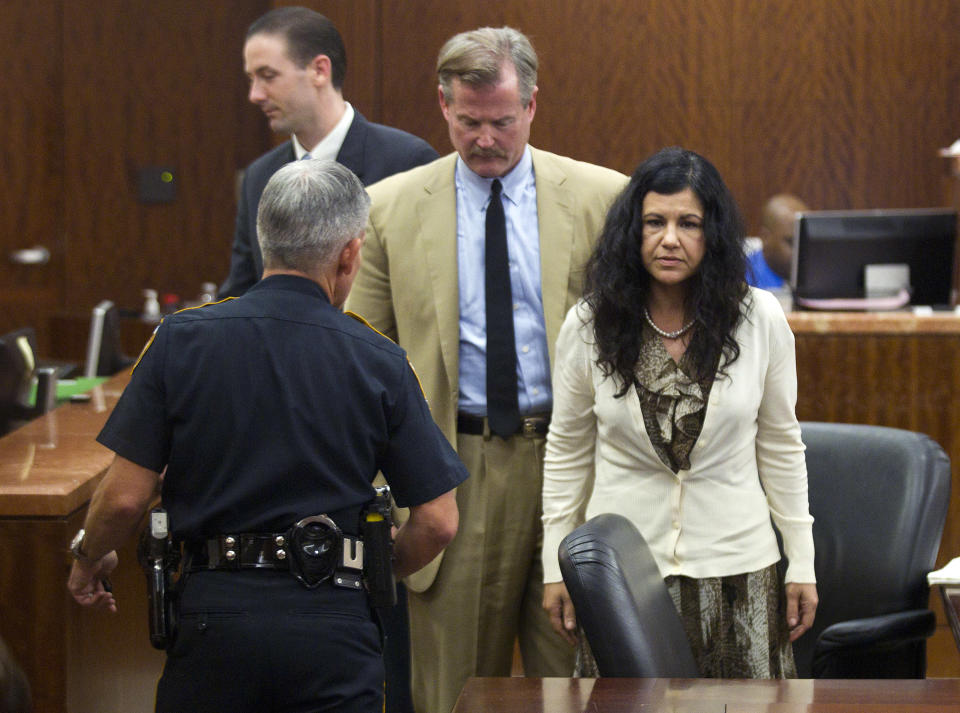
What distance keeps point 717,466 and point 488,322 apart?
572mm

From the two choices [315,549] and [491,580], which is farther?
[491,580]

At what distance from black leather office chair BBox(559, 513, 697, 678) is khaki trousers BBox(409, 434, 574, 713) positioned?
1.84 ft

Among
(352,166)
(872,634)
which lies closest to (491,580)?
(872,634)

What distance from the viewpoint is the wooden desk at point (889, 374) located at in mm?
3512

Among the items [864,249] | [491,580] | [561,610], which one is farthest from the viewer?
[864,249]

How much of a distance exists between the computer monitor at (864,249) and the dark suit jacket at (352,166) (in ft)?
5.32

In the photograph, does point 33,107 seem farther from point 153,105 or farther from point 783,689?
point 783,689

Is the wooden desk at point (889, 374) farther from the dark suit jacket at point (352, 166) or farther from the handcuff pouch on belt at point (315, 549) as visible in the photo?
the handcuff pouch on belt at point (315, 549)

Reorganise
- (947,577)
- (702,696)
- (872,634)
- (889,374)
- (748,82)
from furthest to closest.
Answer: (748,82)
(889,374)
(872,634)
(947,577)
(702,696)

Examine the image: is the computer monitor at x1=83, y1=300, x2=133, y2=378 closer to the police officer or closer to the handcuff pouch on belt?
the police officer

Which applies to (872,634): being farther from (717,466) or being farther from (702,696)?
(702,696)

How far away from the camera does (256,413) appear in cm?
174

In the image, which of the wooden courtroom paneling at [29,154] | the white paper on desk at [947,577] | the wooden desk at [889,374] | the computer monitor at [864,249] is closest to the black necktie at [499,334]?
the white paper on desk at [947,577]

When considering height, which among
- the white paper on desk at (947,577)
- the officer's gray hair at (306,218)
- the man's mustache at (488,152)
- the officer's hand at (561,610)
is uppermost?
the man's mustache at (488,152)
